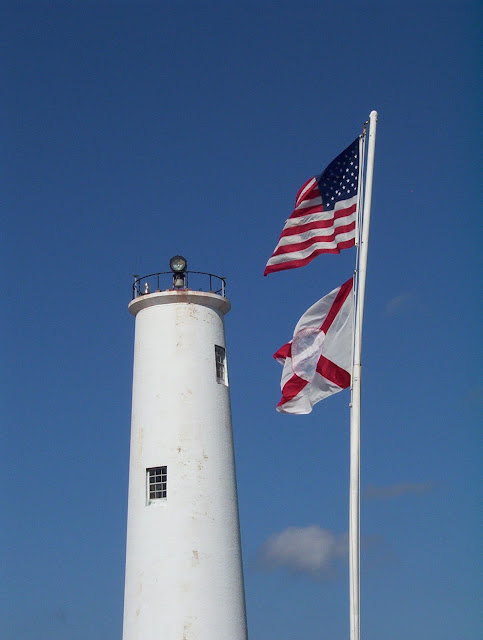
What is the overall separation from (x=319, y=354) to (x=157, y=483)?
9933mm

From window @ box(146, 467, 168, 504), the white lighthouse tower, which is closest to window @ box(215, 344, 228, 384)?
the white lighthouse tower

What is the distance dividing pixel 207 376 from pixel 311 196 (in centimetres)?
990

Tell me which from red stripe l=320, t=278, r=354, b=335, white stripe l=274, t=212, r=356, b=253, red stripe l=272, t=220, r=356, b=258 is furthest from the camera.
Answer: white stripe l=274, t=212, r=356, b=253

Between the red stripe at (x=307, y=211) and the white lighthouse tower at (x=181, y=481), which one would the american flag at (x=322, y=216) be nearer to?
the red stripe at (x=307, y=211)

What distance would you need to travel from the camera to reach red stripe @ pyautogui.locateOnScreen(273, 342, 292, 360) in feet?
76.7

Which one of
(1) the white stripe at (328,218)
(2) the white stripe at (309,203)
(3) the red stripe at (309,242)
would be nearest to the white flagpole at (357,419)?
(1) the white stripe at (328,218)

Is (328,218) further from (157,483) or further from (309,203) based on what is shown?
(157,483)

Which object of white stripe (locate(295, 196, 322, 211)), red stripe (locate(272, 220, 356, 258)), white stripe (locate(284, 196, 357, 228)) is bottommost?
red stripe (locate(272, 220, 356, 258))

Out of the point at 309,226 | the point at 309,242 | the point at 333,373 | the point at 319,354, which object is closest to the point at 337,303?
the point at 319,354

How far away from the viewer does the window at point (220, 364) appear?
107 ft

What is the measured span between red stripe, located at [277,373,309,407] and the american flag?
93.8 inches

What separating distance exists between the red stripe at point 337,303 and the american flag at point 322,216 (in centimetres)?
98

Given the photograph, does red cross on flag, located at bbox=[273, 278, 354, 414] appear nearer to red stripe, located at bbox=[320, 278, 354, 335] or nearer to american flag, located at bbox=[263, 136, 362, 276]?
red stripe, located at bbox=[320, 278, 354, 335]

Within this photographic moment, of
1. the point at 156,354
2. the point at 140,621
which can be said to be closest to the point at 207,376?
the point at 156,354
